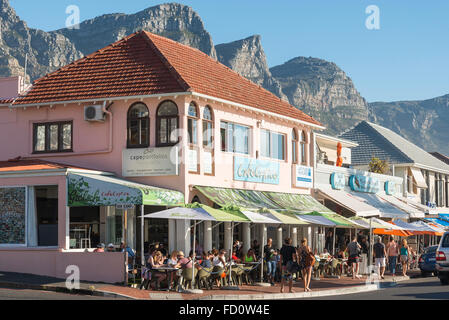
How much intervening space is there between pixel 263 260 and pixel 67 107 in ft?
30.8

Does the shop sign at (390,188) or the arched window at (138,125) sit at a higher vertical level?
the arched window at (138,125)

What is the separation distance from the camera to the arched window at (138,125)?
27.0 m

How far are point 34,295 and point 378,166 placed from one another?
36.7 meters

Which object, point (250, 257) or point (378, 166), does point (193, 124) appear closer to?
point (250, 257)

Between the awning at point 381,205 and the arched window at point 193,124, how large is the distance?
14211 millimetres

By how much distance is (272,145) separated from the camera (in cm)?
3206

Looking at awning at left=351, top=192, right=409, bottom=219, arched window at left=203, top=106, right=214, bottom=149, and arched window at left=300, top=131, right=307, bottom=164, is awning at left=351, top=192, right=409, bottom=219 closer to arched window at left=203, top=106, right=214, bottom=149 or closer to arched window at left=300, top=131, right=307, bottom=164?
arched window at left=300, top=131, right=307, bottom=164

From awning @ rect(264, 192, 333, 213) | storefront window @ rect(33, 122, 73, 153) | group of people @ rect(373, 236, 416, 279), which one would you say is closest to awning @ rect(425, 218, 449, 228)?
group of people @ rect(373, 236, 416, 279)

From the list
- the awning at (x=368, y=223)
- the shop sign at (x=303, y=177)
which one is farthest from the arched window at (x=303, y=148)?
the awning at (x=368, y=223)

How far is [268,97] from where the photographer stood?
33.3m

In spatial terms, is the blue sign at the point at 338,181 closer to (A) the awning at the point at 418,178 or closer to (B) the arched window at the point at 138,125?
(B) the arched window at the point at 138,125

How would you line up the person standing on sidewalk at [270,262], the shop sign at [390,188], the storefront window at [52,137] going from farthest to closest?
the shop sign at [390,188] → the storefront window at [52,137] → the person standing on sidewalk at [270,262]

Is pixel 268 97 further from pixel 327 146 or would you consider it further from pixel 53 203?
pixel 327 146

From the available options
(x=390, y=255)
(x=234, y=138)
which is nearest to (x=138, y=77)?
(x=234, y=138)
